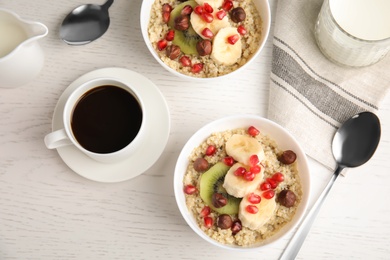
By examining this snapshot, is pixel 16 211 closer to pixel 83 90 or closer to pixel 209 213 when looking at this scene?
Answer: pixel 83 90

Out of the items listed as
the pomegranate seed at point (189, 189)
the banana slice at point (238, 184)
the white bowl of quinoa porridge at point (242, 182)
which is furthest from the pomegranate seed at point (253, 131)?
the pomegranate seed at point (189, 189)

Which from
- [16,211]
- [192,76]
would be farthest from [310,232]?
[16,211]

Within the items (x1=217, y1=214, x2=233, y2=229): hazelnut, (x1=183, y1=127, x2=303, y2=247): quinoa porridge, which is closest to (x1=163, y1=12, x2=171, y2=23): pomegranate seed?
(x1=183, y1=127, x2=303, y2=247): quinoa porridge

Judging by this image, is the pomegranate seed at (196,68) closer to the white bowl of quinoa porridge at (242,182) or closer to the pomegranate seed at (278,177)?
the white bowl of quinoa porridge at (242,182)

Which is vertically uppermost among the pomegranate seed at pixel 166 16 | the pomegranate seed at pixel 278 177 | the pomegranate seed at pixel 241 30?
the pomegranate seed at pixel 241 30

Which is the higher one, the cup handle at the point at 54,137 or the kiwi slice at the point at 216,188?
the cup handle at the point at 54,137

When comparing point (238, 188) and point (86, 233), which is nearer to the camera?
point (238, 188)

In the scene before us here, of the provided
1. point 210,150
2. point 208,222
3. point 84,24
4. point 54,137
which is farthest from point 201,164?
point 84,24
